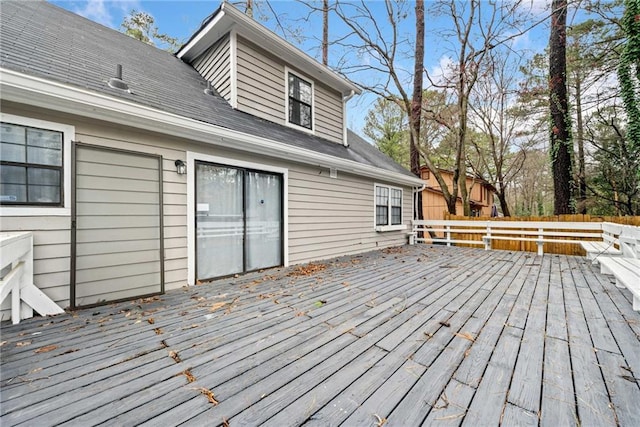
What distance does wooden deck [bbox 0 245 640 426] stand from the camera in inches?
54.2

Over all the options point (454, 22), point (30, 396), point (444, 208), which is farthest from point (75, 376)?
point (444, 208)

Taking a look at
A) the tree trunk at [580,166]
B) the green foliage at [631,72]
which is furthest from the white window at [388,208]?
the tree trunk at [580,166]

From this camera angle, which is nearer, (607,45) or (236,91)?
(236,91)

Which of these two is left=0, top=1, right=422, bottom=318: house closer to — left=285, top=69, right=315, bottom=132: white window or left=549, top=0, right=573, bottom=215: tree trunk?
left=285, top=69, right=315, bottom=132: white window

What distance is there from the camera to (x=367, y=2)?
8.16m

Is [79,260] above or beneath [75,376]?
above

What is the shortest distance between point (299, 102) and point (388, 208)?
4033 mm

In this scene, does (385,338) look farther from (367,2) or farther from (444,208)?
(444,208)

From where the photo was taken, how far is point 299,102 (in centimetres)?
616

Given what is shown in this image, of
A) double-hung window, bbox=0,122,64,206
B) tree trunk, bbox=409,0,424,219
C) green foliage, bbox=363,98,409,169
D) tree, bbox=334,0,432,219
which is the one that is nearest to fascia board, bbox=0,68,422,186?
double-hung window, bbox=0,122,64,206

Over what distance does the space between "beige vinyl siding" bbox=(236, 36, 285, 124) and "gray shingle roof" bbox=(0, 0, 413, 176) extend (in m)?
0.30

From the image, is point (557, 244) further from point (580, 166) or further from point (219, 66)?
point (219, 66)

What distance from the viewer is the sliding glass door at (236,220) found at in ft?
12.7

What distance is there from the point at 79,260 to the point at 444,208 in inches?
634
